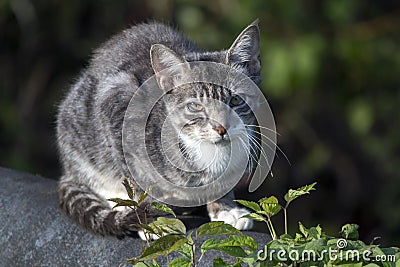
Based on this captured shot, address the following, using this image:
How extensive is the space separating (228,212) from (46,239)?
61 centimetres

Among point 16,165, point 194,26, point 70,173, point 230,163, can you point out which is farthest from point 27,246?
point 194,26

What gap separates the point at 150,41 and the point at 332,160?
3.16m

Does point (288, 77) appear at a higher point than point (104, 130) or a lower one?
lower

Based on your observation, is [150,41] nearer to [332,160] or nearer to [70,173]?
[70,173]

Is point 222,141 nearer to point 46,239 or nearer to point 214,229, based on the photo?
point 46,239

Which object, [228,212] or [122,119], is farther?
[122,119]

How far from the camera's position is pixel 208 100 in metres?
2.92

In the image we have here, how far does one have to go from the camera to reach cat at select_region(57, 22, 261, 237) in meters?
2.91

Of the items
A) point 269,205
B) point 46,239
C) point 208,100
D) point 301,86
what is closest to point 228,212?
point 208,100

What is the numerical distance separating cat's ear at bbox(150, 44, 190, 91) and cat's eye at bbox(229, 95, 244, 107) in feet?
0.59

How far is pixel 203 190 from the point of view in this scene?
120 inches

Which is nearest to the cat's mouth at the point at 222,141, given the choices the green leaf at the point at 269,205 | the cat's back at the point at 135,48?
the cat's back at the point at 135,48

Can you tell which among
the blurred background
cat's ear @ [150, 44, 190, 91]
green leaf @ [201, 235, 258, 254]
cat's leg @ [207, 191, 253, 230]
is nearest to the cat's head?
cat's ear @ [150, 44, 190, 91]

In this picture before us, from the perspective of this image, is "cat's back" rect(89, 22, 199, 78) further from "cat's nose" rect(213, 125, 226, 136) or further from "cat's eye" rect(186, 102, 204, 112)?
"cat's nose" rect(213, 125, 226, 136)
